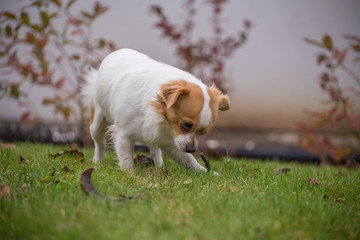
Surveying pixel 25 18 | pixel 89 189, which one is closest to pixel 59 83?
pixel 25 18

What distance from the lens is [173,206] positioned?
2.27 meters

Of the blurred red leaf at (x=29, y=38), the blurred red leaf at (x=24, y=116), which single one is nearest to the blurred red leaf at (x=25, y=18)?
the blurred red leaf at (x=29, y=38)

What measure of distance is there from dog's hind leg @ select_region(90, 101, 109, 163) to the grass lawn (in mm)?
987

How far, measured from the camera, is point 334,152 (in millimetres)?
5699

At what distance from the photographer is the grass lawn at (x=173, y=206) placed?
1804mm

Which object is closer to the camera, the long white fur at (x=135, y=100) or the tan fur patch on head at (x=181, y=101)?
the tan fur patch on head at (x=181, y=101)

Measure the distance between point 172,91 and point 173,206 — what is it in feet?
3.90

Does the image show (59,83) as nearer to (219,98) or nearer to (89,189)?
(219,98)

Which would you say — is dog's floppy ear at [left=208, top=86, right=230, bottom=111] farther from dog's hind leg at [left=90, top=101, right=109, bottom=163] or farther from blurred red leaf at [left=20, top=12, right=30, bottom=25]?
blurred red leaf at [left=20, top=12, right=30, bottom=25]

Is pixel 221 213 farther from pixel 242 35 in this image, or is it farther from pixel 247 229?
pixel 242 35

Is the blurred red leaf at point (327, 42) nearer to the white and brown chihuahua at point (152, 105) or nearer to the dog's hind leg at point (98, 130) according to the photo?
Result: the white and brown chihuahua at point (152, 105)

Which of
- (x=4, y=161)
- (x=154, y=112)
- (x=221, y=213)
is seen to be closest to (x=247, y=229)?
(x=221, y=213)

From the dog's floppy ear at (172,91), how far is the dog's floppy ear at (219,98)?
1.09ft

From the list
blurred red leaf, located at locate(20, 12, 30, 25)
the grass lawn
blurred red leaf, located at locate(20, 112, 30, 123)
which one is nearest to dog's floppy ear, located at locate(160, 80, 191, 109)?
the grass lawn
